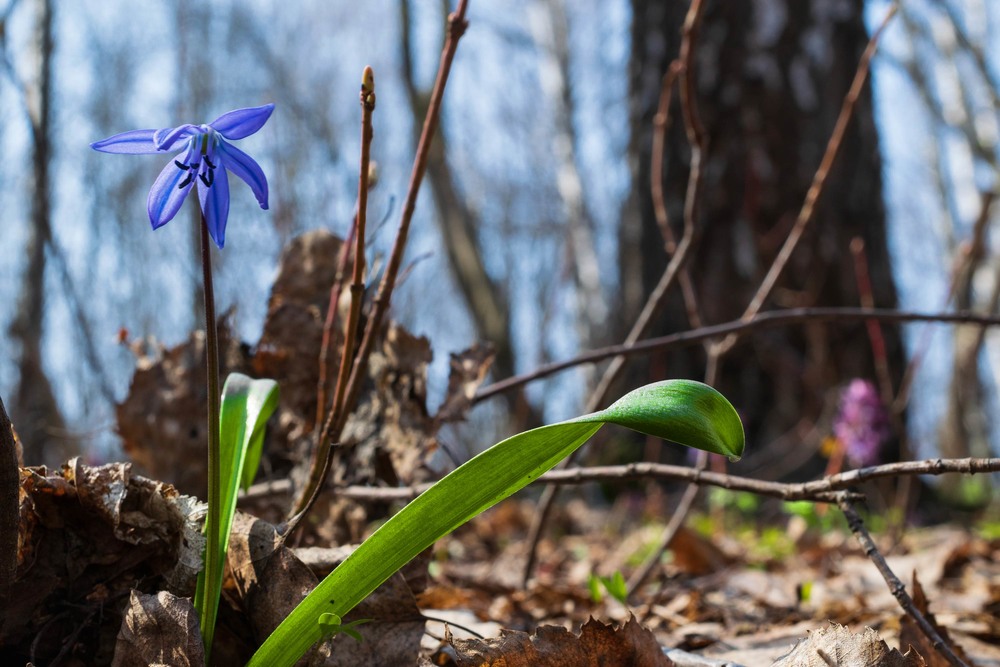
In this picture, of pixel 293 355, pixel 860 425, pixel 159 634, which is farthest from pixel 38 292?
pixel 860 425

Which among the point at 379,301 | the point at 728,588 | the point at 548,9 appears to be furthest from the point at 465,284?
the point at 548,9

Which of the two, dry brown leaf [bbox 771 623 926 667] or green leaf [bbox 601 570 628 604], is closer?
dry brown leaf [bbox 771 623 926 667]

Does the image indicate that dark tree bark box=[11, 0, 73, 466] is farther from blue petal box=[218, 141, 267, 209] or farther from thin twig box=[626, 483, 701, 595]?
thin twig box=[626, 483, 701, 595]

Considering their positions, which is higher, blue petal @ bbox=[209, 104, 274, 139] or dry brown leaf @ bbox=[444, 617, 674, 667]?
blue petal @ bbox=[209, 104, 274, 139]

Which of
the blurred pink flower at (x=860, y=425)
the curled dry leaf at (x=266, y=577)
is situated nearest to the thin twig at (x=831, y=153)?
the curled dry leaf at (x=266, y=577)

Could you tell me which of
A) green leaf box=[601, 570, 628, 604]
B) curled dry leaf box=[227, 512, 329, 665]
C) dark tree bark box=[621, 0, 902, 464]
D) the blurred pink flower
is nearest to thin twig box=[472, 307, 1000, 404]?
green leaf box=[601, 570, 628, 604]

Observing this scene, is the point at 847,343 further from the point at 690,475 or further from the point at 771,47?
the point at 690,475

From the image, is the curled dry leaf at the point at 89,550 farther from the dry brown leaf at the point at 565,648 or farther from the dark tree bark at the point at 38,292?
the dark tree bark at the point at 38,292
